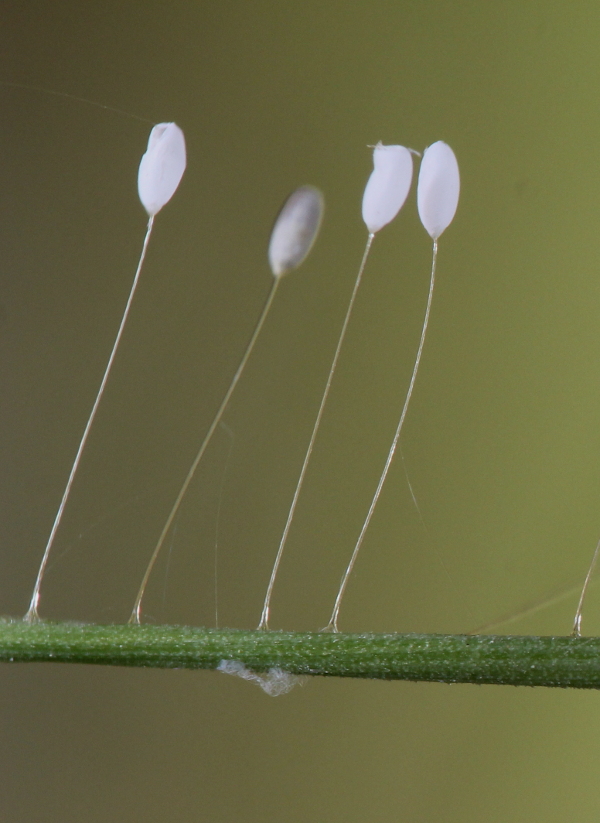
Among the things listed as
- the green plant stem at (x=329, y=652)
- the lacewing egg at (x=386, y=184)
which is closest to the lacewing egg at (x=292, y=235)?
the lacewing egg at (x=386, y=184)

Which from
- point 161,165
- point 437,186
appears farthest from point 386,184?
point 161,165

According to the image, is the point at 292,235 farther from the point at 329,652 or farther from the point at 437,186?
the point at 329,652

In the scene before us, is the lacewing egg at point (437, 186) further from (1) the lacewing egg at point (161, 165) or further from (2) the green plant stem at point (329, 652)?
(2) the green plant stem at point (329, 652)

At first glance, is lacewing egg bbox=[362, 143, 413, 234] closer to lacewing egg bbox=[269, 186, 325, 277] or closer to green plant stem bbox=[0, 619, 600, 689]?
lacewing egg bbox=[269, 186, 325, 277]

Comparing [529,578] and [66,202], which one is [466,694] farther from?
[66,202]

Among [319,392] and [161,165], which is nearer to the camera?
[161,165]

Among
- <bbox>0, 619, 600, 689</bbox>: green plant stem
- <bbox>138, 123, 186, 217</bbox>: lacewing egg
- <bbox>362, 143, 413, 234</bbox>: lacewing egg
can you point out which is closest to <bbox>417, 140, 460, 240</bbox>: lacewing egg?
<bbox>362, 143, 413, 234</bbox>: lacewing egg

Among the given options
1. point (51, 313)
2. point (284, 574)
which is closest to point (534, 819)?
point (284, 574)
